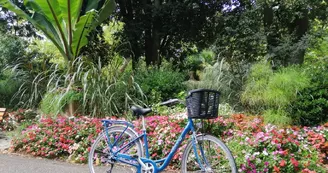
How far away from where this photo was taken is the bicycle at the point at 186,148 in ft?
10.9

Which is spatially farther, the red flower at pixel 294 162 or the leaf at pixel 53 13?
the leaf at pixel 53 13

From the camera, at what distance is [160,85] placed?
26.7ft

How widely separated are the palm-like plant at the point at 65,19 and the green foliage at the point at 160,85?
6.22ft

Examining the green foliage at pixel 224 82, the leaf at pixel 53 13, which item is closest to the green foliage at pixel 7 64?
the leaf at pixel 53 13

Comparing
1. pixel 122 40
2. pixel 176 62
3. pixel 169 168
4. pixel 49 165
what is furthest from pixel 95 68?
pixel 176 62

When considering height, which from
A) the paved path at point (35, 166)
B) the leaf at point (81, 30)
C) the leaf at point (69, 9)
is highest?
the leaf at point (69, 9)

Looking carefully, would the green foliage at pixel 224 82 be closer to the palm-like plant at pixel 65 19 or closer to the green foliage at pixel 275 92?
the green foliage at pixel 275 92

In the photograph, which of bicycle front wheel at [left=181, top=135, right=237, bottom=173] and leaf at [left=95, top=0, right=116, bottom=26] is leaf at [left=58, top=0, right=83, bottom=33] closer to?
leaf at [left=95, top=0, right=116, bottom=26]

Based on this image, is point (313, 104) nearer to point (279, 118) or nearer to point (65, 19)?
point (279, 118)

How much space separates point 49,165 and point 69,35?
4283mm

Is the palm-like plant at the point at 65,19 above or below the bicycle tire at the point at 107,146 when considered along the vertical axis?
above

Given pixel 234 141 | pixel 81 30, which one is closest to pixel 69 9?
pixel 81 30

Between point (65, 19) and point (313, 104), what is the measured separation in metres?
6.09

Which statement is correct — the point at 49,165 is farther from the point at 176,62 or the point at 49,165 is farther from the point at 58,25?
the point at 176,62
